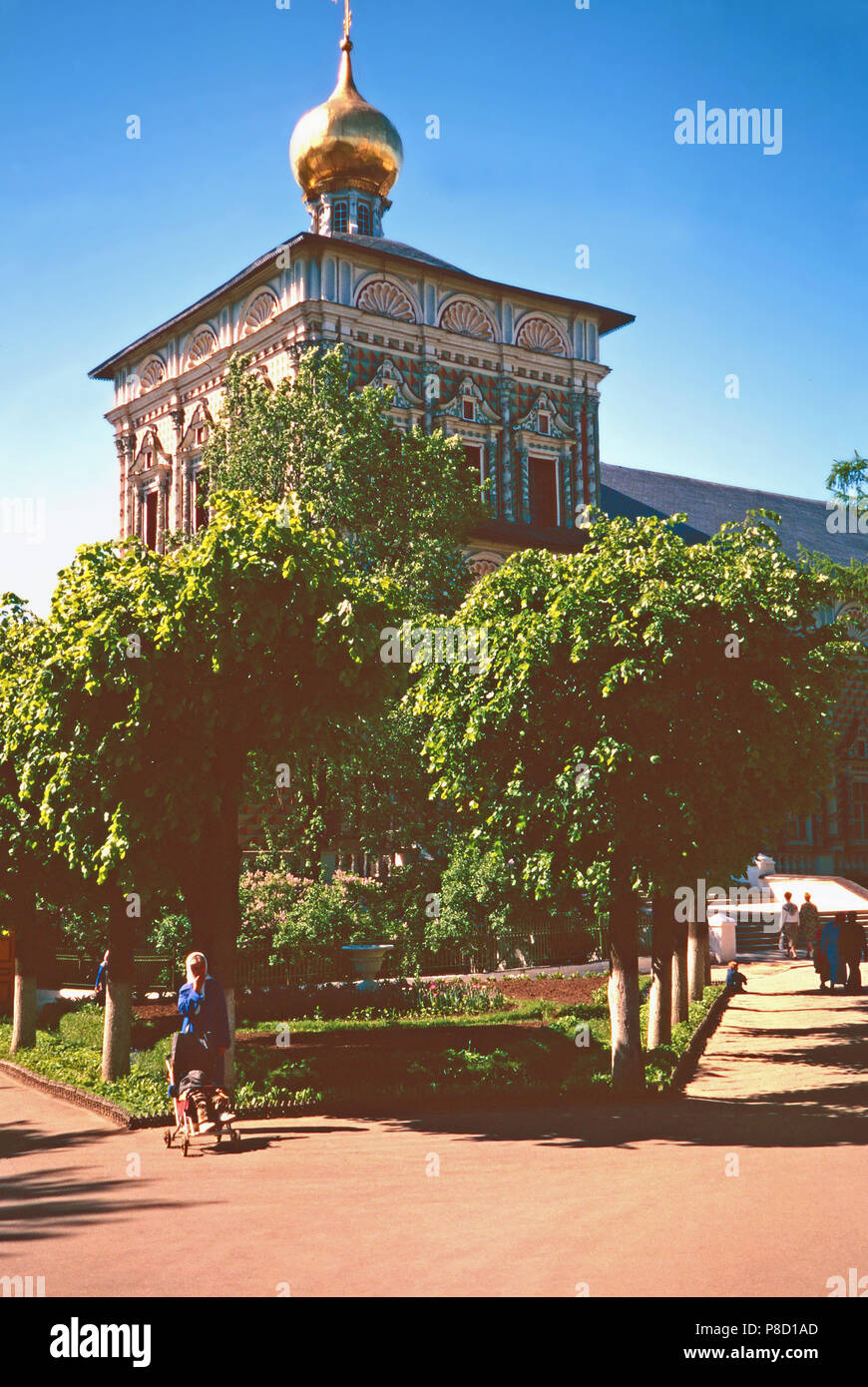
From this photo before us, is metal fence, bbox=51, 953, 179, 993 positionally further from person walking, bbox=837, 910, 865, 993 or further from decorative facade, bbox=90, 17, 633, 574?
decorative facade, bbox=90, 17, 633, 574

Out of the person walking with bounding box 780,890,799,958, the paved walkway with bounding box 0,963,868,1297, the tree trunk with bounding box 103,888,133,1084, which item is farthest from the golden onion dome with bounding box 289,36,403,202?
the paved walkway with bounding box 0,963,868,1297

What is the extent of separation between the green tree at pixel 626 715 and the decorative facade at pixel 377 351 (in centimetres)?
2519

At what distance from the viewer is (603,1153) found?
10625 millimetres

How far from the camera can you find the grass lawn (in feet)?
44.3

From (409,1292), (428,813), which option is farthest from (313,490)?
(409,1292)

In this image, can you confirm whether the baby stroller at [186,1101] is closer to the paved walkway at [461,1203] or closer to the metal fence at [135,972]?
the paved walkway at [461,1203]

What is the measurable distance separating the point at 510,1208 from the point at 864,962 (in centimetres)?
2619

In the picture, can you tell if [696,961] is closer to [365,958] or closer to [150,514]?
[365,958]

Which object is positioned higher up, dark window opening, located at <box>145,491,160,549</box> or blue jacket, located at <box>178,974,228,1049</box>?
dark window opening, located at <box>145,491,160,549</box>

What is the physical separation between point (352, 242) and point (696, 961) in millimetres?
25647

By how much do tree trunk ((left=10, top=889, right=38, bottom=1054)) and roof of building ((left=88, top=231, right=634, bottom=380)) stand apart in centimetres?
2593

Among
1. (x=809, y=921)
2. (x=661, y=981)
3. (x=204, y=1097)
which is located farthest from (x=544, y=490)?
(x=204, y=1097)

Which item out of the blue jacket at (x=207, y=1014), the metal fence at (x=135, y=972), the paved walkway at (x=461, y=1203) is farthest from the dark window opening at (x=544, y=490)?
the blue jacket at (x=207, y=1014)
